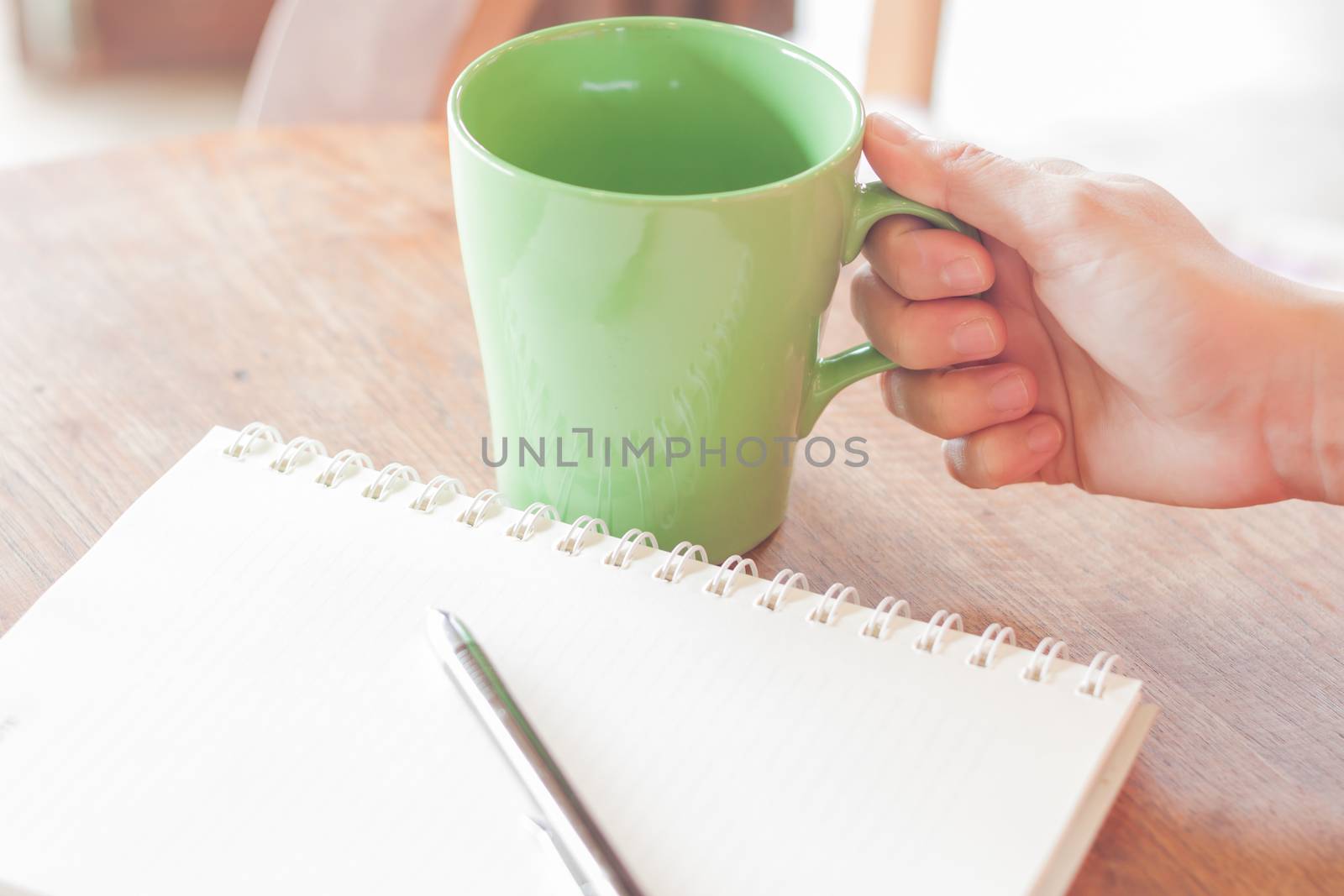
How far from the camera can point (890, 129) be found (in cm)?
57

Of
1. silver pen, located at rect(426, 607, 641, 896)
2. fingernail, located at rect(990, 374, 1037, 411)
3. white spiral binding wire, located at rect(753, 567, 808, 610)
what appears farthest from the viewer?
fingernail, located at rect(990, 374, 1037, 411)

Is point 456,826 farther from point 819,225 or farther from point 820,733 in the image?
point 819,225

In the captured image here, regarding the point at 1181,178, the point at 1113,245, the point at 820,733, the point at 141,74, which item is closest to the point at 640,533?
the point at 820,733

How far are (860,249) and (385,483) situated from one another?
0.24 meters

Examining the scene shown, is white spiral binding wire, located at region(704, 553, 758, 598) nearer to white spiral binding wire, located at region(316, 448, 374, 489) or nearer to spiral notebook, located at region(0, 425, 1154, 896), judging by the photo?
spiral notebook, located at region(0, 425, 1154, 896)

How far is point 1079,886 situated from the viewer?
46 centimetres

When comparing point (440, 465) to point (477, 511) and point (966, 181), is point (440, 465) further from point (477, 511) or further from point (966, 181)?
point (966, 181)

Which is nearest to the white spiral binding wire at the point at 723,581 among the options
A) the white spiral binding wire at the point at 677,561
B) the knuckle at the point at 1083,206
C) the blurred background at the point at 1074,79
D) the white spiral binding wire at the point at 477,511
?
the white spiral binding wire at the point at 677,561

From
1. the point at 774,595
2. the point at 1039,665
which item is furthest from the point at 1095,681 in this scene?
the point at 774,595

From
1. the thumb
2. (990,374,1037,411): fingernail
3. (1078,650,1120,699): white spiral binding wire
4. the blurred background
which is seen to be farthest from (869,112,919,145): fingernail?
the blurred background

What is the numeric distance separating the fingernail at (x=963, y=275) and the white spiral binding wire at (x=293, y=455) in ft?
0.99

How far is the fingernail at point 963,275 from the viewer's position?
1.90 feet

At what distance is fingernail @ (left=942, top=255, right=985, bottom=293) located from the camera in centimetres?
58

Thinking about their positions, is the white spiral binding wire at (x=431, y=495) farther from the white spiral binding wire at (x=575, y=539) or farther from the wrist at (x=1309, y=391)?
the wrist at (x=1309, y=391)
